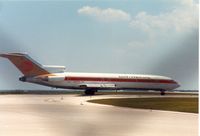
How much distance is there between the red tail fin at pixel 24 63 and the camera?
334 inches

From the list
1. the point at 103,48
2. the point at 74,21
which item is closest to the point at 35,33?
the point at 74,21

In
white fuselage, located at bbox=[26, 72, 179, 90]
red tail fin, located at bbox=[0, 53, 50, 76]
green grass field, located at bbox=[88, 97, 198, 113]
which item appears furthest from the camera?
white fuselage, located at bbox=[26, 72, 179, 90]

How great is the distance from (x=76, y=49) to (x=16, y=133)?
21.8 feet

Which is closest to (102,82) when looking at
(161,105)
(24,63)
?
(161,105)

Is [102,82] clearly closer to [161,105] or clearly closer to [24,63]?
[161,105]

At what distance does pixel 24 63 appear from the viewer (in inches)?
417

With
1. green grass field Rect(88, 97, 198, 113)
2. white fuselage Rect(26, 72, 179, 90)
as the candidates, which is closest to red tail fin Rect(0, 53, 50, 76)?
green grass field Rect(88, 97, 198, 113)

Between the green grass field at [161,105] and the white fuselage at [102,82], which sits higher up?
the white fuselage at [102,82]

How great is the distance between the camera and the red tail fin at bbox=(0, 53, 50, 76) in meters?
8.49

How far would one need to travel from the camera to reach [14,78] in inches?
312

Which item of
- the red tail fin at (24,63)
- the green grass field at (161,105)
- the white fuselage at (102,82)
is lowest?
the green grass field at (161,105)

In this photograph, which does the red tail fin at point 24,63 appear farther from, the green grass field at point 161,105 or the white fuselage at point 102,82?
the white fuselage at point 102,82

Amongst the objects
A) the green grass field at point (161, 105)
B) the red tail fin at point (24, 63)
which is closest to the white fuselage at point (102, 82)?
the green grass field at point (161, 105)

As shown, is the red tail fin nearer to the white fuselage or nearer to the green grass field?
the green grass field
